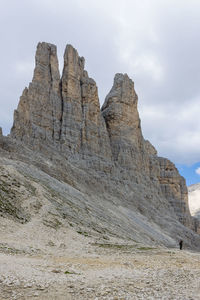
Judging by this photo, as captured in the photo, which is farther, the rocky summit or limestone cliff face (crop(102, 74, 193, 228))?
limestone cliff face (crop(102, 74, 193, 228))

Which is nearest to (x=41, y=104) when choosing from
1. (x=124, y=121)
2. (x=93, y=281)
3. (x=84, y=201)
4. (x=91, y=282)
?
(x=124, y=121)

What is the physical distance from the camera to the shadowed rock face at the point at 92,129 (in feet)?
220

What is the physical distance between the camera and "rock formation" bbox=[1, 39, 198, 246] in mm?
61750

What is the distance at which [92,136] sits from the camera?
75.8 meters

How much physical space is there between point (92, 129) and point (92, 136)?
232cm

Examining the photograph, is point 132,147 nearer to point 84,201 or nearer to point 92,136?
point 92,136

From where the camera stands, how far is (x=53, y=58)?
3068 inches

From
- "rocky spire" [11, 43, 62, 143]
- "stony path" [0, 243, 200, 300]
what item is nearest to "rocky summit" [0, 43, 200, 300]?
"stony path" [0, 243, 200, 300]

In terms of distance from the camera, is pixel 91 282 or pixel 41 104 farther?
pixel 41 104

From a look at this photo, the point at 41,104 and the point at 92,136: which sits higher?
the point at 41,104

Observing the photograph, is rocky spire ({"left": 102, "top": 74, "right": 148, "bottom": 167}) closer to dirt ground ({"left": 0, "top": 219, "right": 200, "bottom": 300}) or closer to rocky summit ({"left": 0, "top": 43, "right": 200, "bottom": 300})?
rocky summit ({"left": 0, "top": 43, "right": 200, "bottom": 300})

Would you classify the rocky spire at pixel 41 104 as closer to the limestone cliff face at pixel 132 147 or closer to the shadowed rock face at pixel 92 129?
the shadowed rock face at pixel 92 129

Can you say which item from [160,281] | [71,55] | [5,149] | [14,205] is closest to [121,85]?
[71,55]

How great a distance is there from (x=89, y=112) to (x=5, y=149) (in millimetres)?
36994
